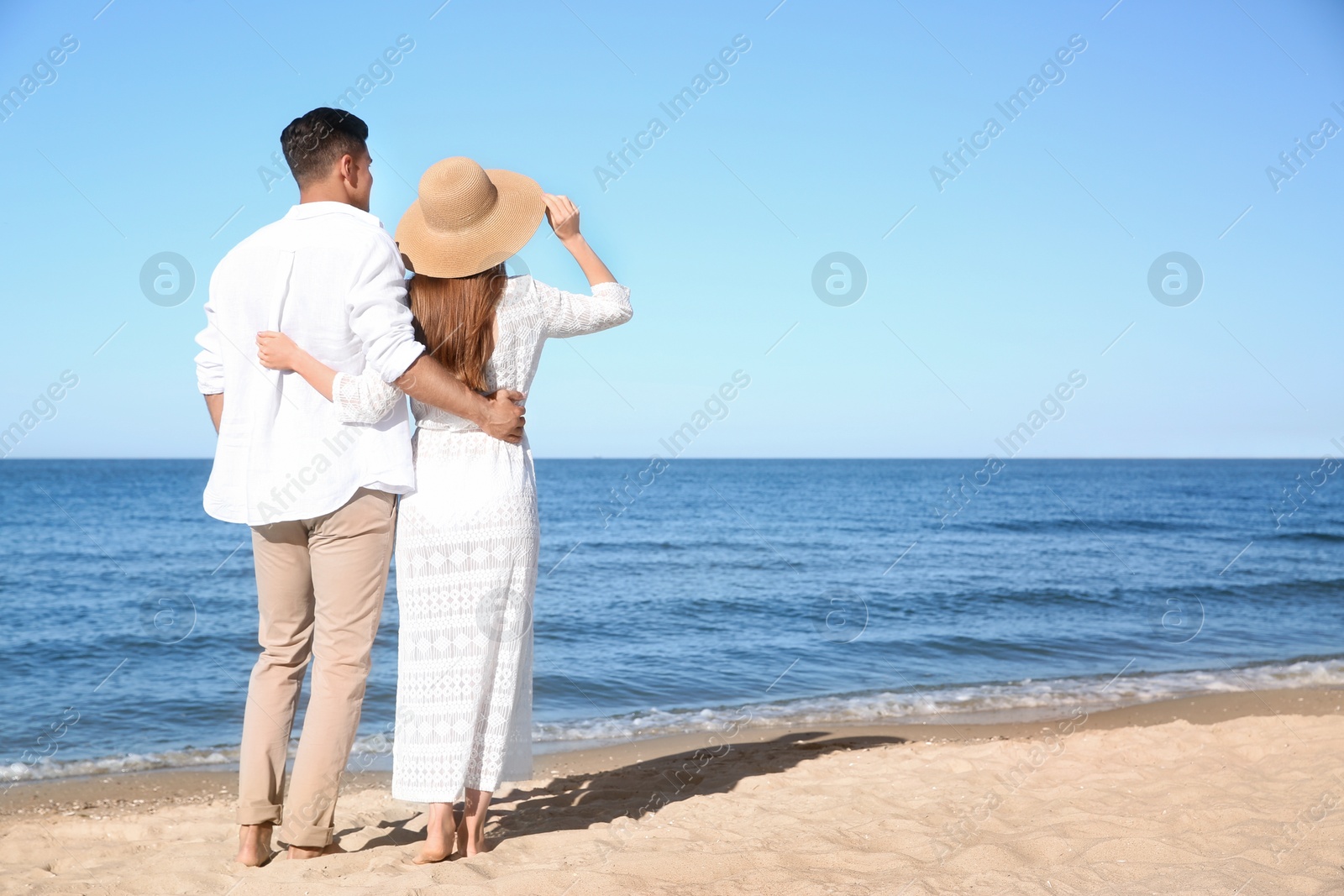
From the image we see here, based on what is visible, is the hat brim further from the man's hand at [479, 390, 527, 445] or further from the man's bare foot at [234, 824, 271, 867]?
the man's bare foot at [234, 824, 271, 867]

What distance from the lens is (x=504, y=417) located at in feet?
8.39

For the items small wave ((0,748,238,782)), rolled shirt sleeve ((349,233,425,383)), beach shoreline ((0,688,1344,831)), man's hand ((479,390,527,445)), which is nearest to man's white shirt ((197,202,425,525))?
rolled shirt sleeve ((349,233,425,383))

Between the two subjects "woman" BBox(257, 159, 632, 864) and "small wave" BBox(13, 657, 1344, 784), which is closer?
"woman" BBox(257, 159, 632, 864)

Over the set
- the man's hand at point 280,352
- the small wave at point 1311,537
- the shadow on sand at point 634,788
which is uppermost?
the man's hand at point 280,352

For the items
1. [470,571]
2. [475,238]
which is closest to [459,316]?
[475,238]

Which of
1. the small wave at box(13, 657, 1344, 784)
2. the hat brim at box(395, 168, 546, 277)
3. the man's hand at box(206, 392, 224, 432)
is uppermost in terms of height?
the hat brim at box(395, 168, 546, 277)

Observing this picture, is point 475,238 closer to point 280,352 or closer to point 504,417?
point 504,417

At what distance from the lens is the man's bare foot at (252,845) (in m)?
2.62

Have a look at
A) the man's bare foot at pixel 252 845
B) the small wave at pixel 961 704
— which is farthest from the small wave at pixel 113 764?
the man's bare foot at pixel 252 845

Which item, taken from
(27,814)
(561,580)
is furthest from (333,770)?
(561,580)

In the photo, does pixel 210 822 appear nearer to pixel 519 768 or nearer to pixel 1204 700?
pixel 519 768

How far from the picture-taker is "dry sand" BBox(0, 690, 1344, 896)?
248 centimetres

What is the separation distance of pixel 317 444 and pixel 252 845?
119 centimetres

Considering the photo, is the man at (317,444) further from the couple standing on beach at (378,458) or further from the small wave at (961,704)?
the small wave at (961,704)
